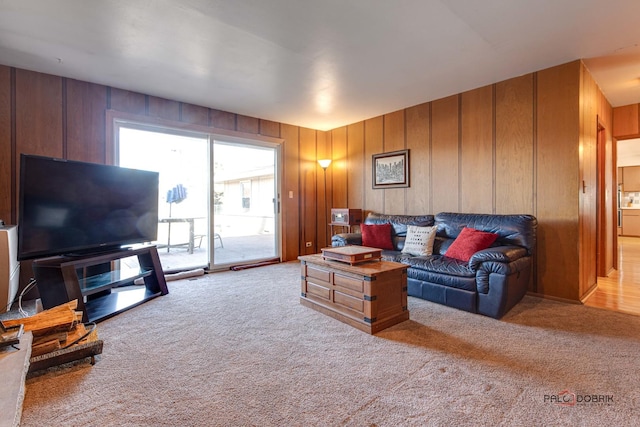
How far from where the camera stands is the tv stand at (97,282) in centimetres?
252

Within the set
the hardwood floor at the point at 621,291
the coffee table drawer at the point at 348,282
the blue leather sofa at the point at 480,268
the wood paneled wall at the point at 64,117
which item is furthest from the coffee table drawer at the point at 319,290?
the wood paneled wall at the point at 64,117

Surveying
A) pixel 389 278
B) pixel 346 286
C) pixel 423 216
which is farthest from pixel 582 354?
pixel 423 216

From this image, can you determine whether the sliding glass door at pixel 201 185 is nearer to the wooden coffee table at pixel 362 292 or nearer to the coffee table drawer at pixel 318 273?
the coffee table drawer at pixel 318 273

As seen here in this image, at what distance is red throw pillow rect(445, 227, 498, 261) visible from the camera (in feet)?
10.2

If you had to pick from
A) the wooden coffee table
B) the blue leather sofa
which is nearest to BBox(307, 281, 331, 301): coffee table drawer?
the wooden coffee table

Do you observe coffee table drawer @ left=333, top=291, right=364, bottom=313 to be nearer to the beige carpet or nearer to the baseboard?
the beige carpet

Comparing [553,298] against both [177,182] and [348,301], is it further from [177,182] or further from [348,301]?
[177,182]

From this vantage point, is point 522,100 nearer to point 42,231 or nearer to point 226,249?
point 42,231

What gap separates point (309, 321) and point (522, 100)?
11.2 feet

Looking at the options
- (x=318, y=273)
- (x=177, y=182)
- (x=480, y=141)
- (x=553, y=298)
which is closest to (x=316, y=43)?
(x=318, y=273)

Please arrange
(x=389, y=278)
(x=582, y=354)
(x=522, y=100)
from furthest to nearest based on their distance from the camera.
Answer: (x=522, y=100), (x=389, y=278), (x=582, y=354)

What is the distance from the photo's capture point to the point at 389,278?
249cm

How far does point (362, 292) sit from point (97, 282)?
2561 millimetres

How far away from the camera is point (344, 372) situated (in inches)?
72.1
